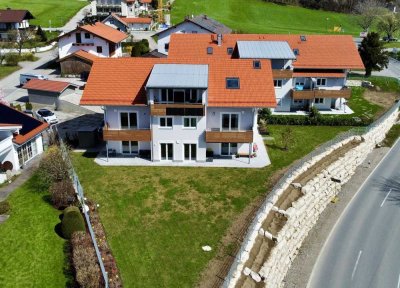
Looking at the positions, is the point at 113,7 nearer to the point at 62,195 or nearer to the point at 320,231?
the point at 62,195

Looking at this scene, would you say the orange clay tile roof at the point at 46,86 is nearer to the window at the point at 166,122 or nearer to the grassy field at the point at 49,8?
the window at the point at 166,122

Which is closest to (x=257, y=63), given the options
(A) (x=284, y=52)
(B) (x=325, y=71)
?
(A) (x=284, y=52)

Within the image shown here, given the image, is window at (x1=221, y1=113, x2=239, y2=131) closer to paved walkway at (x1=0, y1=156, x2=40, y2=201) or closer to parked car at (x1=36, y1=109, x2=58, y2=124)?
paved walkway at (x1=0, y1=156, x2=40, y2=201)

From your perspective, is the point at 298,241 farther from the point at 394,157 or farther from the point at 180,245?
the point at 394,157

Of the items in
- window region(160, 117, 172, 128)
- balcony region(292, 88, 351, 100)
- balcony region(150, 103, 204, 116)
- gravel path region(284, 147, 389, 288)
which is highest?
balcony region(150, 103, 204, 116)

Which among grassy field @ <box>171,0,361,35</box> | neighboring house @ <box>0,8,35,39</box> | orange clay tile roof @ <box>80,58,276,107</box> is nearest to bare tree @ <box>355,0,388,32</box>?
grassy field @ <box>171,0,361,35</box>

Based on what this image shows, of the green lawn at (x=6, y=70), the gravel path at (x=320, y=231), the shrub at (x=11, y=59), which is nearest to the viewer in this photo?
the gravel path at (x=320, y=231)

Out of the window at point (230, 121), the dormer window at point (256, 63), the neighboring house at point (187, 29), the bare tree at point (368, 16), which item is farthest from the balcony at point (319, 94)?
the bare tree at point (368, 16)
